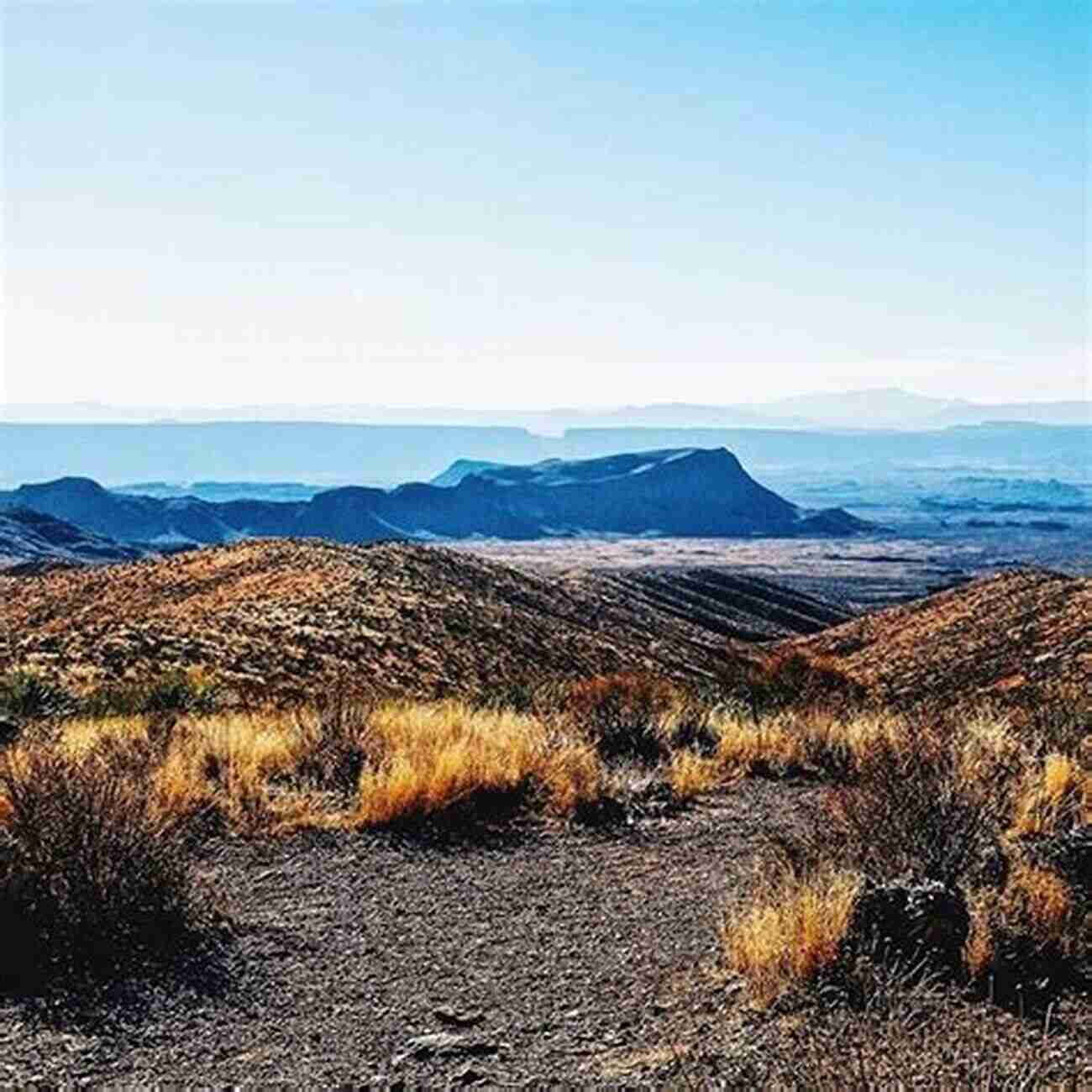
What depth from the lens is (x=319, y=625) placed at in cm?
2912

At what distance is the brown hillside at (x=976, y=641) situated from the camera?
30.9 meters

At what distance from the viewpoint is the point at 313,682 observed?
79.7 feet

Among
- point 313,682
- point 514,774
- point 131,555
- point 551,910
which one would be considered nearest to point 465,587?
point 313,682

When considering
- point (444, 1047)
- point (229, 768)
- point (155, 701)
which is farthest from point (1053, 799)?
point (155, 701)

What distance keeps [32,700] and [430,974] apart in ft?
39.0

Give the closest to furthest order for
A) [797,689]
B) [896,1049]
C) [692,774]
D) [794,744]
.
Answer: [896,1049]
[692,774]
[794,744]
[797,689]

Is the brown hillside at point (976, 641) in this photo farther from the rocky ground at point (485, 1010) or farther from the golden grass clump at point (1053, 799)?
the rocky ground at point (485, 1010)

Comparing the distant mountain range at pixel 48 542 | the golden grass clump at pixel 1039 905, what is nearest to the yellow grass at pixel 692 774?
the golden grass clump at pixel 1039 905

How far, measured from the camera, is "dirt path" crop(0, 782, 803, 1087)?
194 inches

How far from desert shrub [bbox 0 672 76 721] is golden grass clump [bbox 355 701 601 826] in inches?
244

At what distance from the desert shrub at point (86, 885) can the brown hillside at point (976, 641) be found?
2345cm

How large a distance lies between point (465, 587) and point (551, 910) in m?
34.8

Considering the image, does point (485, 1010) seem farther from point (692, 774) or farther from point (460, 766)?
point (692, 774)

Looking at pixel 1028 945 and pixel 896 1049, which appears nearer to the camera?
pixel 896 1049
